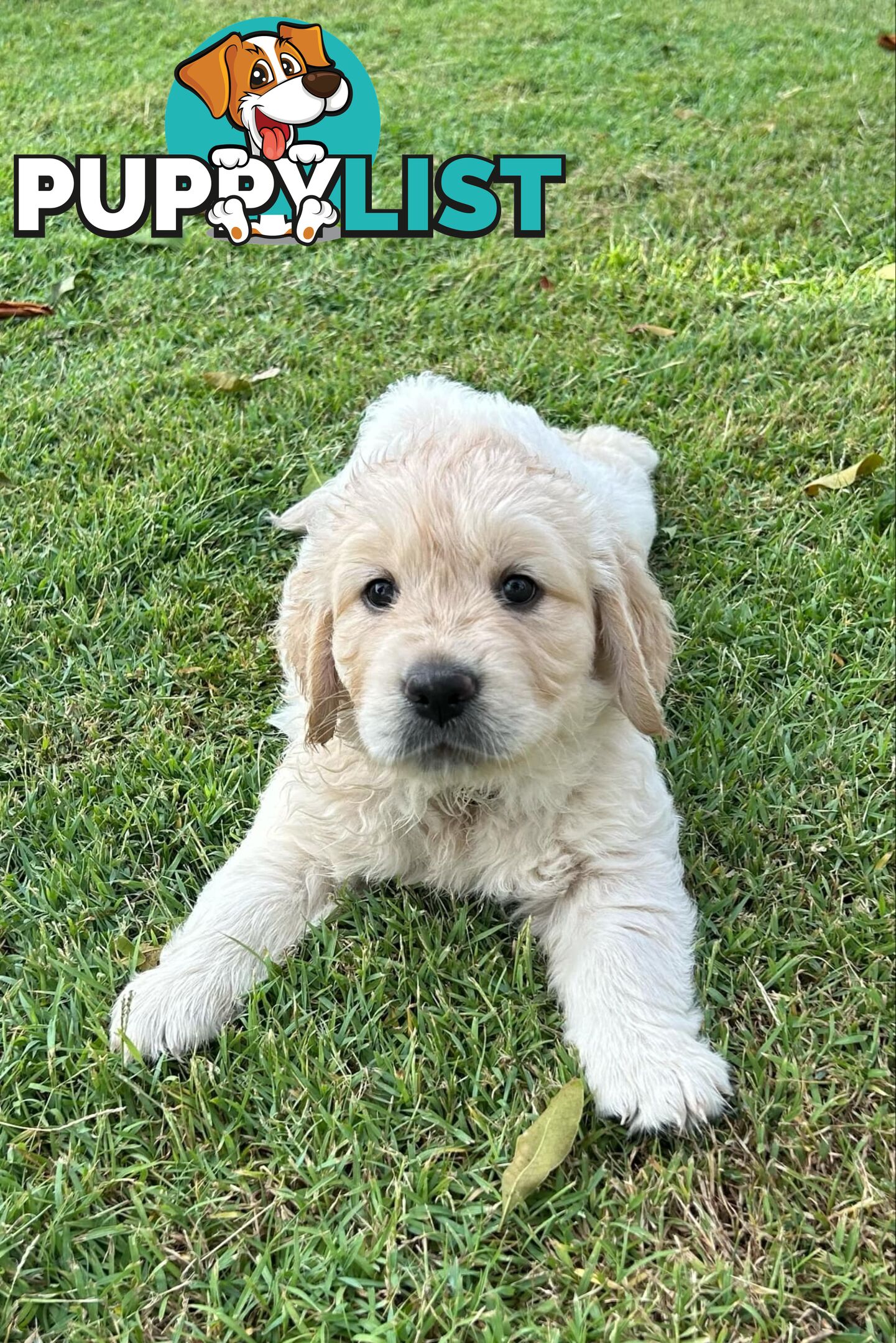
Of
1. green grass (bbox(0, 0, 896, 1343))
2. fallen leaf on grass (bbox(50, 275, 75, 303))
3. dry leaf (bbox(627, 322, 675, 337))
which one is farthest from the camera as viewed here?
fallen leaf on grass (bbox(50, 275, 75, 303))

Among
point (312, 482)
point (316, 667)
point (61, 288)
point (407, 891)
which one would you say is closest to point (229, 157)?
point (61, 288)

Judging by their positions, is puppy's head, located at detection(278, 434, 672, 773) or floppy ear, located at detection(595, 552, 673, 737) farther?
floppy ear, located at detection(595, 552, 673, 737)

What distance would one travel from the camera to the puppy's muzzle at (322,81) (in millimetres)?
6117

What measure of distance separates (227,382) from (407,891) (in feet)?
9.04

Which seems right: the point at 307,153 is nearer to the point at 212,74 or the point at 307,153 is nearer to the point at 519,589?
the point at 212,74

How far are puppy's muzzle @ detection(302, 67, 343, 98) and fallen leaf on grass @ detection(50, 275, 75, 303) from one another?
80.0 inches

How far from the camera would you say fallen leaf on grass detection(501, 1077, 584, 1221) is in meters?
1.86

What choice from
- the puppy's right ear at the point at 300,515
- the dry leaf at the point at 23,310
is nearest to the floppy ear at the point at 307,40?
the dry leaf at the point at 23,310

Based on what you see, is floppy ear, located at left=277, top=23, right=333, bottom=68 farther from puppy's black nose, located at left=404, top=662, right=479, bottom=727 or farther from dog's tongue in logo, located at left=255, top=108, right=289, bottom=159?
puppy's black nose, located at left=404, top=662, right=479, bottom=727

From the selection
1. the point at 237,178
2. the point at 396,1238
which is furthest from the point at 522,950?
the point at 237,178

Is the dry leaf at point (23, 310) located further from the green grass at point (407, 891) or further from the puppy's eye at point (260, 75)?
the puppy's eye at point (260, 75)

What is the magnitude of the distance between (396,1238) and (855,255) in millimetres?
5157

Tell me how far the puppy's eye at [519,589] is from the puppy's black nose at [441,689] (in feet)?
0.84

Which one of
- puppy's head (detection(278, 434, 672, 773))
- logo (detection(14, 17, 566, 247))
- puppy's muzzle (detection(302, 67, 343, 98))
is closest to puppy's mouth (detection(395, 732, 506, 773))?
puppy's head (detection(278, 434, 672, 773))
